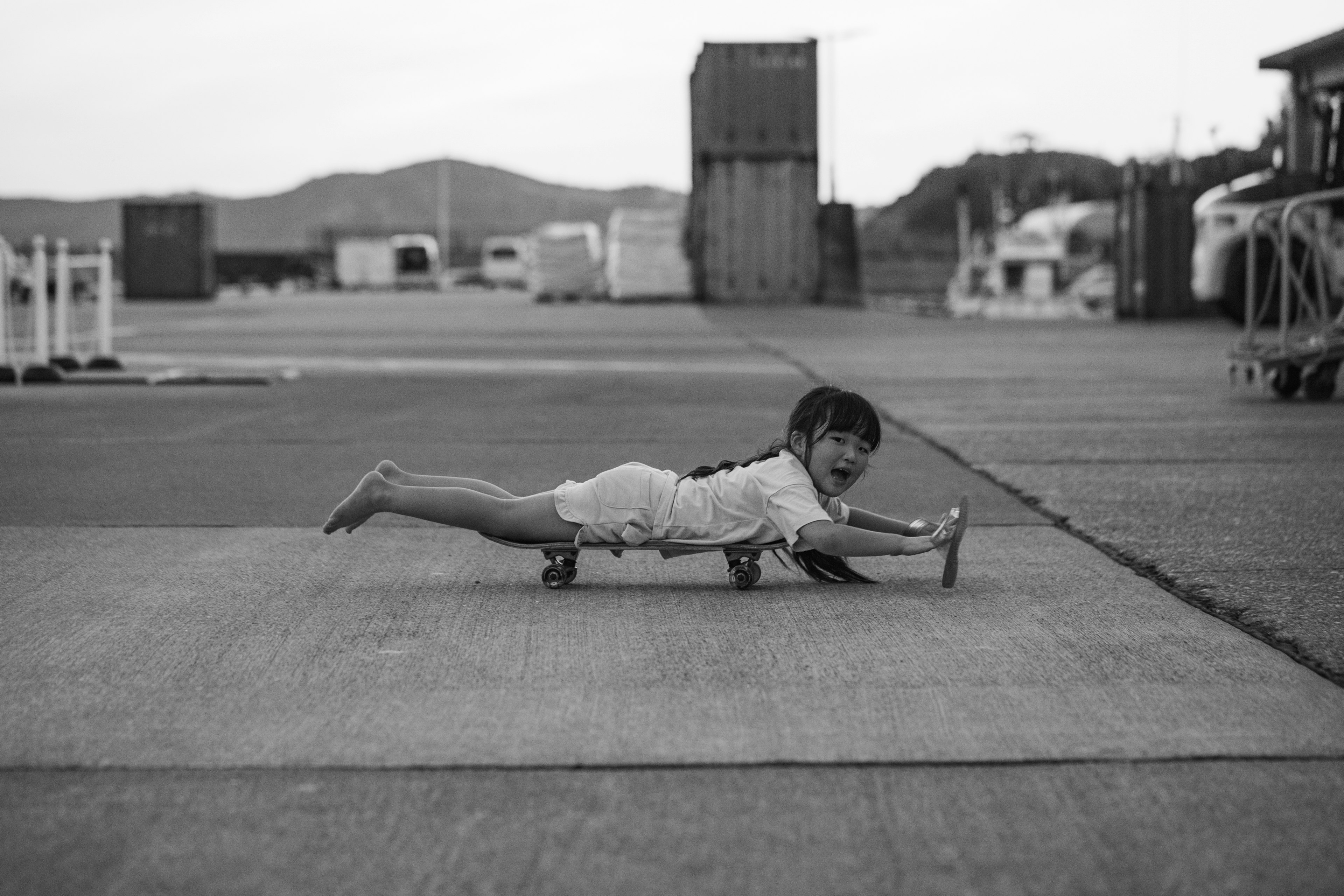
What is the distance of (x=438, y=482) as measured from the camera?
5.41 metres

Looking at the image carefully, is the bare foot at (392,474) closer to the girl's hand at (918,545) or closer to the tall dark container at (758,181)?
the girl's hand at (918,545)

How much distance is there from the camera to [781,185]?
1620 inches

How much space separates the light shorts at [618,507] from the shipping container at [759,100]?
36.2m

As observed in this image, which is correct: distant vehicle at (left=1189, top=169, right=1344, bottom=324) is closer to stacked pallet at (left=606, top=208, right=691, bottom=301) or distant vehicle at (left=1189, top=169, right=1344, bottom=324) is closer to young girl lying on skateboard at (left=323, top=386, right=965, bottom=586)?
young girl lying on skateboard at (left=323, top=386, right=965, bottom=586)

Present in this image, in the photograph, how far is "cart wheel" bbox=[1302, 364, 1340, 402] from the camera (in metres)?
11.7

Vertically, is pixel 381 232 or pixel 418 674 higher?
pixel 381 232

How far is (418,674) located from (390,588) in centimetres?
112

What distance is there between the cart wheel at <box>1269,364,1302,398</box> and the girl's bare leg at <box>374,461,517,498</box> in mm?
8010

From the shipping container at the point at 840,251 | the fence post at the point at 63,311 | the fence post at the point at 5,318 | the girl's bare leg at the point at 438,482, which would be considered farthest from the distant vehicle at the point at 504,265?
the girl's bare leg at the point at 438,482

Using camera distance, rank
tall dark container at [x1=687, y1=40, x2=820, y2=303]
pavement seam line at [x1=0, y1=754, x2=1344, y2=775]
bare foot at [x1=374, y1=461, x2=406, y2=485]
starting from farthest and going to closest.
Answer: tall dark container at [x1=687, y1=40, x2=820, y2=303] → bare foot at [x1=374, y1=461, x2=406, y2=485] → pavement seam line at [x1=0, y1=754, x2=1344, y2=775]

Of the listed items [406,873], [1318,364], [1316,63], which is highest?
[1316,63]

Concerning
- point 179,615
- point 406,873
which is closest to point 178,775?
point 406,873

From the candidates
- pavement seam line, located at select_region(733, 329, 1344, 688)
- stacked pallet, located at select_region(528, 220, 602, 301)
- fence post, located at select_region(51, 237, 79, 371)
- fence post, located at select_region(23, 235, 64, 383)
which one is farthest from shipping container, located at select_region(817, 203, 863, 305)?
pavement seam line, located at select_region(733, 329, 1344, 688)

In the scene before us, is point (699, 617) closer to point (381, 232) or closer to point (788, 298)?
point (788, 298)
